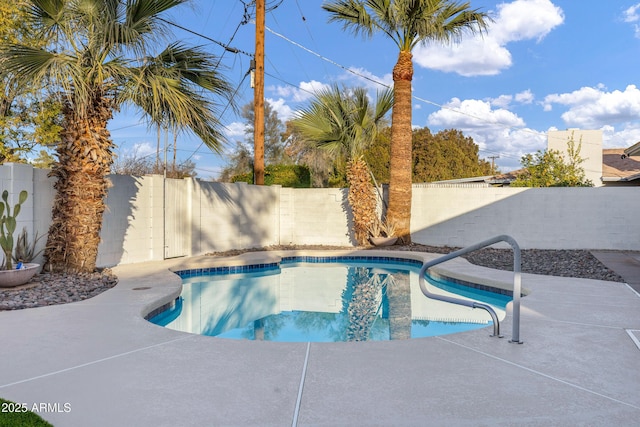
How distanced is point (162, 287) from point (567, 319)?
17.6 feet

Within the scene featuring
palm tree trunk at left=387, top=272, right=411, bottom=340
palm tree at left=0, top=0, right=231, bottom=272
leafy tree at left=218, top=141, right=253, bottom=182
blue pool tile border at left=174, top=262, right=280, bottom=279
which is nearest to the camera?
palm tree trunk at left=387, top=272, right=411, bottom=340

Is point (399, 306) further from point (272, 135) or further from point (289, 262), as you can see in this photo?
point (272, 135)

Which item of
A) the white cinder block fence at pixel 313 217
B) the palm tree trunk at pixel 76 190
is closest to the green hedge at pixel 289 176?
the white cinder block fence at pixel 313 217

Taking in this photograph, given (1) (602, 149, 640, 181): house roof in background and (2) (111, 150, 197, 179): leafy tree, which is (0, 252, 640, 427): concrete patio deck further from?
(1) (602, 149, 640, 181): house roof in background

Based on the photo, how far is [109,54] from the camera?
6707 millimetres

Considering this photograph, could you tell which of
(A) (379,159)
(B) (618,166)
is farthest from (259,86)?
(B) (618,166)

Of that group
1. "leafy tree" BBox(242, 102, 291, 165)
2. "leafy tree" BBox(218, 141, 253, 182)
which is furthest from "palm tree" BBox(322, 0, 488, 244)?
"leafy tree" BBox(242, 102, 291, 165)

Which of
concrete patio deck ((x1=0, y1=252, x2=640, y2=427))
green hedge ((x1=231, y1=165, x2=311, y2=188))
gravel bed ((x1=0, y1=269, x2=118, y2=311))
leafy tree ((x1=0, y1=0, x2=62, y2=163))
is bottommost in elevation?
gravel bed ((x1=0, y1=269, x2=118, y2=311))

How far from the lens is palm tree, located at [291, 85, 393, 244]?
1195 cm

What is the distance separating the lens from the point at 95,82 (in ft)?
22.2

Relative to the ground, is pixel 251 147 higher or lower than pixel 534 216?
higher

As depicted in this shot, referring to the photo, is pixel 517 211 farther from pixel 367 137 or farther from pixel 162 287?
pixel 162 287

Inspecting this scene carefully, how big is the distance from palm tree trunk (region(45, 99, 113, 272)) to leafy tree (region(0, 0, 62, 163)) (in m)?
5.26

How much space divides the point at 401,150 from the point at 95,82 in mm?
7763
